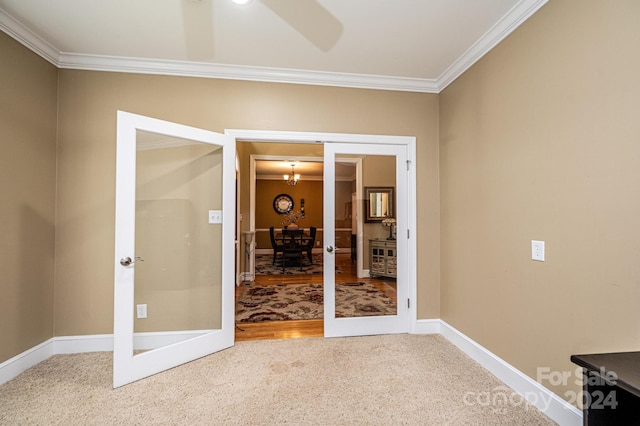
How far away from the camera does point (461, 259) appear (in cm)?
266

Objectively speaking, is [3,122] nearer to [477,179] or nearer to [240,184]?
[240,184]

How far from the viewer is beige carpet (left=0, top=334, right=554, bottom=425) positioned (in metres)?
1.73

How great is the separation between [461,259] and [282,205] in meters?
7.58

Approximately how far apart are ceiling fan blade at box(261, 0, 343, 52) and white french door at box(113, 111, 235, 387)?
1.15 meters

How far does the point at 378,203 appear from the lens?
305 centimetres

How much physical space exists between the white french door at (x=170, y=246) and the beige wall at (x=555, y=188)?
2289 mm

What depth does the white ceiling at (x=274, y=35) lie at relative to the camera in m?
1.96

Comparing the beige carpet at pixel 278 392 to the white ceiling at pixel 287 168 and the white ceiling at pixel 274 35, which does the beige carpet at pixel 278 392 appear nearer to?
the white ceiling at pixel 274 35

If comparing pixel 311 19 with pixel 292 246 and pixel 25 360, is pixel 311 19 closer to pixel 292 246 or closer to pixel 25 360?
pixel 25 360

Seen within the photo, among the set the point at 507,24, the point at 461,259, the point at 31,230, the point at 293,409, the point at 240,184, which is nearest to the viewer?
the point at 293,409

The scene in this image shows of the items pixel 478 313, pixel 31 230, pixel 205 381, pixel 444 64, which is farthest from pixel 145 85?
pixel 478 313

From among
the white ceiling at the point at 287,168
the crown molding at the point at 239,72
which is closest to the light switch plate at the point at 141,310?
the crown molding at the point at 239,72

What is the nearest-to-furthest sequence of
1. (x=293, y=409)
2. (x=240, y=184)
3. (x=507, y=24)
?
1. (x=293, y=409)
2. (x=507, y=24)
3. (x=240, y=184)

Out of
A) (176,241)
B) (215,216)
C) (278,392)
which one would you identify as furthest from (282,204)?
(278,392)
